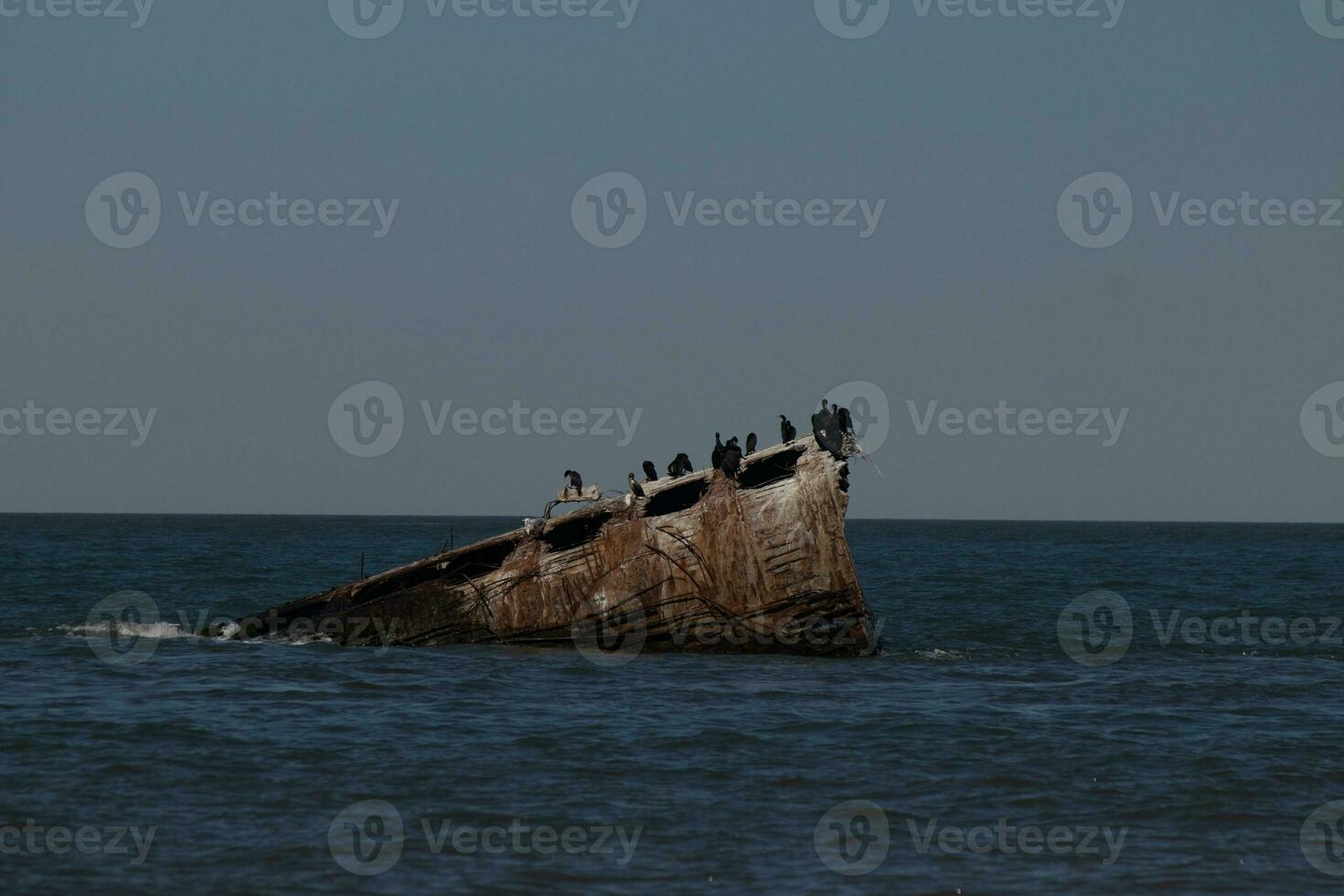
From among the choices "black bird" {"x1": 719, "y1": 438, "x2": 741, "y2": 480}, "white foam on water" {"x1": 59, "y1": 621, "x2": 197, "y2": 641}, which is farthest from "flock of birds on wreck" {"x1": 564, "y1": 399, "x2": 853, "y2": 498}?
"white foam on water" {"x1": 59, "y1": 621, "x2": 197, "y2": 641}

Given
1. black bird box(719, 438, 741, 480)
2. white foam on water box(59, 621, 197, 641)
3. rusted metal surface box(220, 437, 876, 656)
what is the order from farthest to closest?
white foam on water box(59, 621, 197, 641), black bird box(719, 438, 741, 480), rusted metal surface box(220, 437, 876, 656)

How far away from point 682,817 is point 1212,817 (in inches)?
242

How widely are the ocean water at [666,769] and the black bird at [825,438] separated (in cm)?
412

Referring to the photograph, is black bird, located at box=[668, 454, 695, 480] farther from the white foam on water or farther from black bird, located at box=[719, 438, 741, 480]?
A: the white foam on water

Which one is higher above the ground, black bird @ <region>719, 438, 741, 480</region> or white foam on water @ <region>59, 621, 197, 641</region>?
black bird @ <region>719, 438, 741, 480</region>

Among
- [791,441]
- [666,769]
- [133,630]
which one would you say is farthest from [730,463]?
[133,630]

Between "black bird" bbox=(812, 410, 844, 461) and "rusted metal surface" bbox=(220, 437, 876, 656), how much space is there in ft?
0.61

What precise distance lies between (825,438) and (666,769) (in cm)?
988

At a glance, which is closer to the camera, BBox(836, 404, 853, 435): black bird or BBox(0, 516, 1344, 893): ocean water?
BBox(0, 516, 1344, 893): ocean water

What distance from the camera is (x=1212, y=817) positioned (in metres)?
15.3

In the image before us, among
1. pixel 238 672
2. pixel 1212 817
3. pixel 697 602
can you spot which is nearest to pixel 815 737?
pixel 1212 817

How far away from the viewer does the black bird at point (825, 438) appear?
25359 millimetres

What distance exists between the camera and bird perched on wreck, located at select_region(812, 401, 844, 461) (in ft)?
83.2

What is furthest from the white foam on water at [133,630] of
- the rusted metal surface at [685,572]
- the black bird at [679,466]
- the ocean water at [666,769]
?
the black bird at [679,466]
